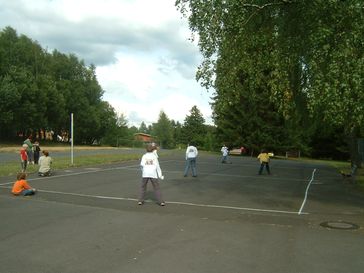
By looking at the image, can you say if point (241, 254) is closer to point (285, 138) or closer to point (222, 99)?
point (222, 99)

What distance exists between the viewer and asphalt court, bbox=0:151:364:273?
7.16 metres

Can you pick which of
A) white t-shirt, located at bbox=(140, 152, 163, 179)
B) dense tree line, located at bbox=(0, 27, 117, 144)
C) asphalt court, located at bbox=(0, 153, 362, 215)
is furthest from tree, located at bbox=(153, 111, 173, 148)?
white t-shirt, located at bbox=(140, 152, 163, 179)

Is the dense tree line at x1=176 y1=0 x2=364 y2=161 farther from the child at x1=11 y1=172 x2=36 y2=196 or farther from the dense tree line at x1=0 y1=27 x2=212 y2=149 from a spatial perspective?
the dense tree line at x1=0 y1=27 x2=212 y2=149

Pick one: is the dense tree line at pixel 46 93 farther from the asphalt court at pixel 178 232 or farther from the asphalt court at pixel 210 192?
the asphalt court at pixel 178 232

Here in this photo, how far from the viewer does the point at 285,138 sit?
182ft

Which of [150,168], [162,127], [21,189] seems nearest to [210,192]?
[150,168]

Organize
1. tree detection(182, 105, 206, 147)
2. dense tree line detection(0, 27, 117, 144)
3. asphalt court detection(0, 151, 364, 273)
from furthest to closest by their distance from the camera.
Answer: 1. tree detection(182, 105, 206, 147)
2. dense tree line detection(0, 27, 117, 144)
3. asphalt court detection(0, 151, 364, 273)

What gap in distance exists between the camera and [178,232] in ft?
31.0

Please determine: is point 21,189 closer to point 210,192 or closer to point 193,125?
point 210,192

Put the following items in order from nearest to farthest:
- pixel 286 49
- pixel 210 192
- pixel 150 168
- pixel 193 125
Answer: pixel 150 168, pixel 286 49, pixel 210 192, pixel 193 125

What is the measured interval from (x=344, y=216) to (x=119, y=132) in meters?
89.2

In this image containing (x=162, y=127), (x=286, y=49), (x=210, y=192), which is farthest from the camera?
(x=162, y=127)

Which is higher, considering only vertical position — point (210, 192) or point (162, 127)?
point (162, 127)

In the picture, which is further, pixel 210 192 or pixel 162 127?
pixel 162 127
